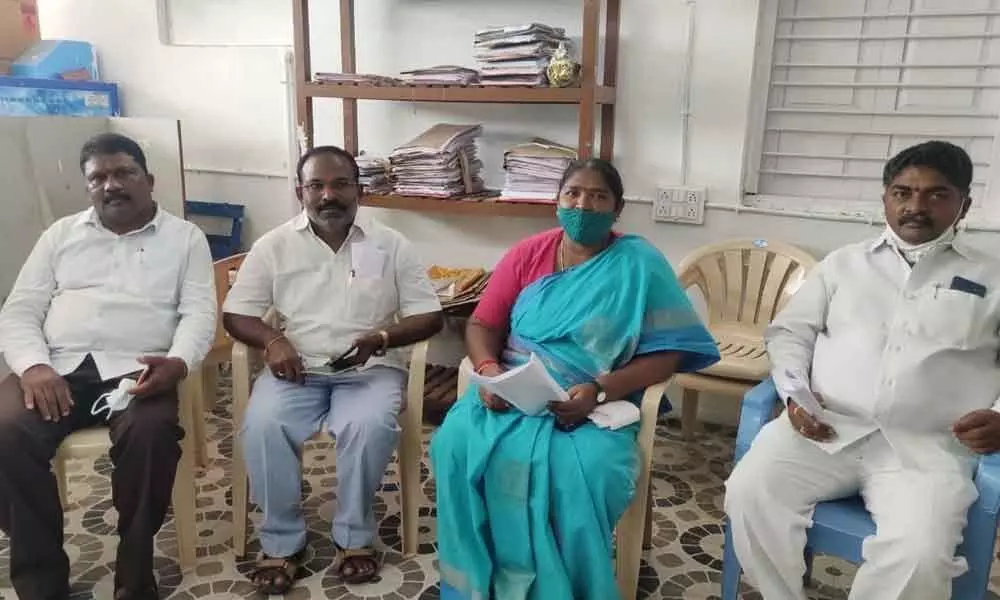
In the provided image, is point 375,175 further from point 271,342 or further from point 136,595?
point 136,595

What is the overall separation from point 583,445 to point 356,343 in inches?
29.1

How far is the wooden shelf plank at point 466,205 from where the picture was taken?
9.36 feet

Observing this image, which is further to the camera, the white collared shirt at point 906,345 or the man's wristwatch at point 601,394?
the man's wristwatch at point 601,394

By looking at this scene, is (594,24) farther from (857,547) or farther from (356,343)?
(857,547)

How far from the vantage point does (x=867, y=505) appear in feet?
5.47

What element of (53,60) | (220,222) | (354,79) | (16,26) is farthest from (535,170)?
(16,26)

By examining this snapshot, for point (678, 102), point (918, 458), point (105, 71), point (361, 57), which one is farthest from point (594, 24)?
point (105, 71)

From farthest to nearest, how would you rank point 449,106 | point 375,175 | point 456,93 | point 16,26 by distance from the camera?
point 16,26, point 449,106, point 375,175, point 456,93

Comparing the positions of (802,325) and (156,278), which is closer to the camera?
(802,325)

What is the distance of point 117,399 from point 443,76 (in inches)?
64.0

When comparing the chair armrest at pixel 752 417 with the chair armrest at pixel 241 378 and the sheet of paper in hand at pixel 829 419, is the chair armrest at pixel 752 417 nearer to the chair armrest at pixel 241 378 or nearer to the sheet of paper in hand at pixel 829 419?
the sheet of paper in hand at pixel 829 419

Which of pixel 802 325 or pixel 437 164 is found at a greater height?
pixel 437 164

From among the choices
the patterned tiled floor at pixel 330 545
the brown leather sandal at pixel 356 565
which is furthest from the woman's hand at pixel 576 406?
the brown leather sandal at pixel 356 565

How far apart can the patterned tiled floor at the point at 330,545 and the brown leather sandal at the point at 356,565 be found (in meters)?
0.02
